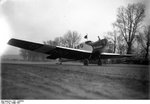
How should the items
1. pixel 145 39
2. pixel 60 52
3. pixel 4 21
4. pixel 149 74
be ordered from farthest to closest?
pixel 60 52
pixel 145 39
pixel 4 21
pixel 149 74

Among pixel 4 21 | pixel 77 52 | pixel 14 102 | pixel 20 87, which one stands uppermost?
pixel 4 21

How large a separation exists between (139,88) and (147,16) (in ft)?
8.69

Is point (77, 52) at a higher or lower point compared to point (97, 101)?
higher

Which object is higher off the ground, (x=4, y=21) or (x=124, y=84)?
(x=4, y=21)

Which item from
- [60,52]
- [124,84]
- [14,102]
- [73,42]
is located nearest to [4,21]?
[14,102]

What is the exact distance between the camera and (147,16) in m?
4.64

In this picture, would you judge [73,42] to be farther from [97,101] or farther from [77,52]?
[97,101]

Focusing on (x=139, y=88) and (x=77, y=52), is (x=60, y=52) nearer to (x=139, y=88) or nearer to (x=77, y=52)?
(x=77, y=52)

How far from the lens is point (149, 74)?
411 centimetres

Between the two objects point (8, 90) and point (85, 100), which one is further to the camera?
point (8, 90)

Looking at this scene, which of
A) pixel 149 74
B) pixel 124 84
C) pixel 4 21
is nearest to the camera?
pixel 124 84

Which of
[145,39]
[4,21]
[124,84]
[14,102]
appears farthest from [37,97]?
[145,39]

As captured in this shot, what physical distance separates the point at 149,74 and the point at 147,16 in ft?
6.21

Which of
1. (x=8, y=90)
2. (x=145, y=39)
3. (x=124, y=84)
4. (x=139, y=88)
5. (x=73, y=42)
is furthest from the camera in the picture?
→ (x=73, y=42)
